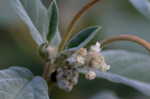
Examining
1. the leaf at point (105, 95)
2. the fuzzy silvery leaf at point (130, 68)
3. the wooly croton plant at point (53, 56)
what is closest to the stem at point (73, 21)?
the wooly croton plant at point (53, 56)

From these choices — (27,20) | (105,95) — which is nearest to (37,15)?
(27,20)

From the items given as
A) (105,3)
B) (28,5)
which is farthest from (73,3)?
(28,5)

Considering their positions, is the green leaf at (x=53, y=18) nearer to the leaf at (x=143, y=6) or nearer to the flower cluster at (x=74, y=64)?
the flower cluster at (x=74, y=64)

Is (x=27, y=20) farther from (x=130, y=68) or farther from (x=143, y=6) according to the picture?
(x=130, y=68)

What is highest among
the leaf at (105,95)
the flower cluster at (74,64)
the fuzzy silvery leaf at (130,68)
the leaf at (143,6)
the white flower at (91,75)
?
the leaf at (143,6)

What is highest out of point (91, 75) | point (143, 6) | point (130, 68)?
point (143, 6)

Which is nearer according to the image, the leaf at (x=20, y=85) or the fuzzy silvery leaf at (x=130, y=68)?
the leaf at (x=20, y=85)

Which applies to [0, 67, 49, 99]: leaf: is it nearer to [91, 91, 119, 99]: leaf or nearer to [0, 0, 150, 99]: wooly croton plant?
[0, 0, 150, 99]: wooly croton plant

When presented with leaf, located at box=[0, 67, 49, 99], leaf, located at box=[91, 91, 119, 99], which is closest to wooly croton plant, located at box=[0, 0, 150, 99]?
leaf, located at box=[0, 67, 49, 99]
